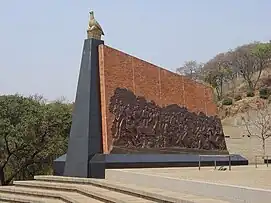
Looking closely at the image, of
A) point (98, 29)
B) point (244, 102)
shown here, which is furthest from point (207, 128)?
point (244, 102)

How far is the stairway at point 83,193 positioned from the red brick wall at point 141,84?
1455 millimetres

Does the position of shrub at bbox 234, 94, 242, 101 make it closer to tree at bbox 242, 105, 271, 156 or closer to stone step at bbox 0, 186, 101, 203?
tree at bbox 242, 105, 271, 156

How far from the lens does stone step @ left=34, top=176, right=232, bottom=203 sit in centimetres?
579

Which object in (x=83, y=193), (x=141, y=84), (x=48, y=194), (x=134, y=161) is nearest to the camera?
(x=83, y=193)

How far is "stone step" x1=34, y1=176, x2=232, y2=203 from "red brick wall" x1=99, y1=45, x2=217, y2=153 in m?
1.19

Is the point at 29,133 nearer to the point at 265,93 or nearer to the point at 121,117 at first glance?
the point at 121,117

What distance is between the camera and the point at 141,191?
7109 mm

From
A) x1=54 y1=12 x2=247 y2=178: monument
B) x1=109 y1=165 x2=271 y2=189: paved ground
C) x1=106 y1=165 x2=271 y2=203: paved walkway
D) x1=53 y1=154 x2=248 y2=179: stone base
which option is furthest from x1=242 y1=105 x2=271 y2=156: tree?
x1=106 y1=165 x2=271 y2=203: paved walkway

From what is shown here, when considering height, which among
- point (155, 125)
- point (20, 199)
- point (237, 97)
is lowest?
point (20, 199)

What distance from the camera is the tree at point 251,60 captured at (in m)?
42.9

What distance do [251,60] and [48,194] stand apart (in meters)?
39.5

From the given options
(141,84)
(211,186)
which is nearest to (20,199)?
(141,84)

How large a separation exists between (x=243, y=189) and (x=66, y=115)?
1414 centimetres

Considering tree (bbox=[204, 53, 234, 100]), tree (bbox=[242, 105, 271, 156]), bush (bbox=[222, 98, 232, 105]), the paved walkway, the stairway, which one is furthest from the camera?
tree (bbox=[204, 53, 234, 100])
